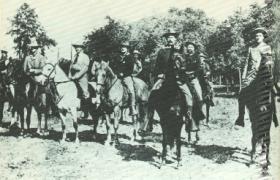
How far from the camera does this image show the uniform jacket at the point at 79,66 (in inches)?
313

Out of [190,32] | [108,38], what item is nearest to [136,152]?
[108,38]

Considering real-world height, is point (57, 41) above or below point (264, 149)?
above

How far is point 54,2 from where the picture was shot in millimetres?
7859

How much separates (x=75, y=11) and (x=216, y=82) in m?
2.28

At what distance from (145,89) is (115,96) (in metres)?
0.45

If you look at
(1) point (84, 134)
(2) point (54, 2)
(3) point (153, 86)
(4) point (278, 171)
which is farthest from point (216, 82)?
(2) point (54, 2)

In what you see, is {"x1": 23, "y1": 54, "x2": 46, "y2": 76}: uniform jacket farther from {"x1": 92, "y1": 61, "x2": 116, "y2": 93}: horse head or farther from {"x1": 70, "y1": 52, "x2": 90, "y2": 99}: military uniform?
{"x1": 92, "y1": 61, "x2": 116, "y2": 93}: horse head

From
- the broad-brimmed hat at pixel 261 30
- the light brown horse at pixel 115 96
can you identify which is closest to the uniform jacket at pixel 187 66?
the light brown horse at pixel 115 96

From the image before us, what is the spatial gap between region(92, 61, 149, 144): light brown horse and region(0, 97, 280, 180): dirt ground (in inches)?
10.0

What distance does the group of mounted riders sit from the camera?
7230 mm

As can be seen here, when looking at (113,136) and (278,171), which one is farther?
(113,136)

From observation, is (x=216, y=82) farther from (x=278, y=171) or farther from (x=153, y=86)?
(x=278, y=171)

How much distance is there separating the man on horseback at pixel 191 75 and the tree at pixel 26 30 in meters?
1.93

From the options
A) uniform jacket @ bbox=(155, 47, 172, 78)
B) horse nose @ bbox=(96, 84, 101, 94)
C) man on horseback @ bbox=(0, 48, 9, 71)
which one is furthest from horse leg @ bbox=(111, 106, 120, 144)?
man on horseback @ bbox=(0, 48, 9, 71)
